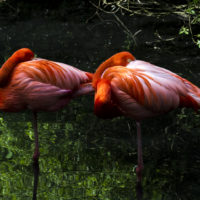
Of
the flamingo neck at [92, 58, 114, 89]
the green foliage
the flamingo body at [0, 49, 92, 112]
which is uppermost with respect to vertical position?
the green foliage

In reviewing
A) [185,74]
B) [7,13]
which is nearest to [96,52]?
[185,74]

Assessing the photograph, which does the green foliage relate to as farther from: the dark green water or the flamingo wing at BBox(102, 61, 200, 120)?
the flamingo wing at BBox(102, 61, 200, 120)

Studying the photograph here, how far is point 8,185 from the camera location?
9.34 feet

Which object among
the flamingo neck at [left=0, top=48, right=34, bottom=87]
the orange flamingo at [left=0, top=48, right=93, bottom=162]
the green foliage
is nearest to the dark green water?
the orange flamingo at [left=0, top=48, right=93, bottom=162]

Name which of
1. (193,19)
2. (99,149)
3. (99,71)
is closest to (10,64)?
(99,71)

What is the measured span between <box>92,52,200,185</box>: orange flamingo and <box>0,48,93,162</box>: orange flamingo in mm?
292

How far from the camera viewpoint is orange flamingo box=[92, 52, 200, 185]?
268 centimetres

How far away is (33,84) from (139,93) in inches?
29.6

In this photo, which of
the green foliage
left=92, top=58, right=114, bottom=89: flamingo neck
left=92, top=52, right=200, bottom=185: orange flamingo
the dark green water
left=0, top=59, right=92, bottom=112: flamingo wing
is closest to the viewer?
left=92, top=52, right=200, bottom=185: orange flamingo

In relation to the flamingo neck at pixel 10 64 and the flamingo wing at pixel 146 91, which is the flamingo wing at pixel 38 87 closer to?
the flamingo neck at pixel 10 64

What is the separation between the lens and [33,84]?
9.87 feet

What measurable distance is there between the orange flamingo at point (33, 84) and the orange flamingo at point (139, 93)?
292 mm

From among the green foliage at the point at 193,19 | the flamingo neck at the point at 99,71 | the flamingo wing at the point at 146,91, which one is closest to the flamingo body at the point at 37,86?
the flamingo neck at the point at 99,71

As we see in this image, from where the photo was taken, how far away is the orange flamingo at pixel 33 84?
119 inches
